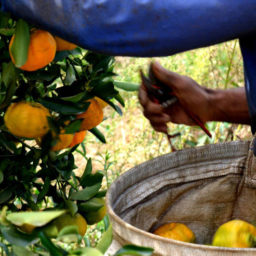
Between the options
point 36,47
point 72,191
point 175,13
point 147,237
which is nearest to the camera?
point 175,13

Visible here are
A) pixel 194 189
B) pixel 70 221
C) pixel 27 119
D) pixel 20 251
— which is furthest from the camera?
pixel 194 189

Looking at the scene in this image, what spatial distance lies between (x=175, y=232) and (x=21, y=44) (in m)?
0.80

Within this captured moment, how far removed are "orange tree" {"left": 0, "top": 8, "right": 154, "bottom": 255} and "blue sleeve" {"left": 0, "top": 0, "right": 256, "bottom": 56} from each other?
9 cm

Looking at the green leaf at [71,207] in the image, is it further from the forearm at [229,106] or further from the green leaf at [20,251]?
the forearm at [229,106]

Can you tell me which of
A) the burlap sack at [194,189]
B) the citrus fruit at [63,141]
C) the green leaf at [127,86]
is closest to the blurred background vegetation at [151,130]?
the burlap sack at [194,189]

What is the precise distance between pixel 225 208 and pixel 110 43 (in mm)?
1057

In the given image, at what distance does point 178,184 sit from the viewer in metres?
1.77

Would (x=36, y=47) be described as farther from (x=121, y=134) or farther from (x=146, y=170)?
(x=121, y=134)

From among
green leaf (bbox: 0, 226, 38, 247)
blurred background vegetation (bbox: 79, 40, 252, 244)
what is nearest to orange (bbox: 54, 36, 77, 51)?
green leaf (bbox: 0, 226, 38, 247)

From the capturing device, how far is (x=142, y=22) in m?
0.94

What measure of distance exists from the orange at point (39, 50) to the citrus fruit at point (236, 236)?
2.44 ft

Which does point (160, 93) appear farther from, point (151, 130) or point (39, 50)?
point (151, 130)

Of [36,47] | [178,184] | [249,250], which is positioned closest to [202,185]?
[178,184]

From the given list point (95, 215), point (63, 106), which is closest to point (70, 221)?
point (95, 215)
